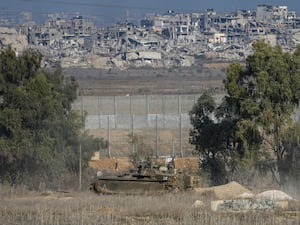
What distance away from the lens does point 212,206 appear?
2627 centimetres

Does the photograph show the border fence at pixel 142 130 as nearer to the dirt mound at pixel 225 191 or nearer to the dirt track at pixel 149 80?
the dirt mound at pixel 225 191

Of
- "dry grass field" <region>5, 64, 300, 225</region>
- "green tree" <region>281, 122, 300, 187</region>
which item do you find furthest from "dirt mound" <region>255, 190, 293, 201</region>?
"green tree" <region>281, 122, 300, 187</region>

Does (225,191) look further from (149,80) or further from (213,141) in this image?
(149,80)

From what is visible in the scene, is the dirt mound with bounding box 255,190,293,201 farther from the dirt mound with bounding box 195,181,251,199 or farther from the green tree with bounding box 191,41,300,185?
the green tree with bounding box 191,41,300,185

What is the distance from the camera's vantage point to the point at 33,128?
3541 centimetres

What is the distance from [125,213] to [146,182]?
22.6ft

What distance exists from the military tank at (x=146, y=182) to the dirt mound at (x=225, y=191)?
593 millimetres

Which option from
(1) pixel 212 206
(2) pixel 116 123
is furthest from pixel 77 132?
(2) pixel 116 123

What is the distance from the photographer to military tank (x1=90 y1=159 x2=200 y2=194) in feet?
105

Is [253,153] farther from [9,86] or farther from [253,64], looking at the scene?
[9,86]

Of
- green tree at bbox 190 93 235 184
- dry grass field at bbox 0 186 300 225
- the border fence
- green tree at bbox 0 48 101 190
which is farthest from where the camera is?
the border fence

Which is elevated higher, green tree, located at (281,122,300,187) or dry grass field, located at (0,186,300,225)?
green tree, located at (281,122,300,187)

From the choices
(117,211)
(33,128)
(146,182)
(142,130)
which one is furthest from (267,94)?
(142,130)

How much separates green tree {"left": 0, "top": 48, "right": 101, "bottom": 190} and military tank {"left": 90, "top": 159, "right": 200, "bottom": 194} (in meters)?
3.25
